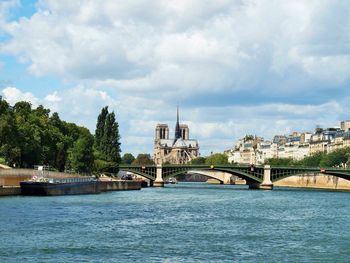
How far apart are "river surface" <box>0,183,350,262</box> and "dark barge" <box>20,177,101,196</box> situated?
32.1 feet

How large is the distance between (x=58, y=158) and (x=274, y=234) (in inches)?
2582

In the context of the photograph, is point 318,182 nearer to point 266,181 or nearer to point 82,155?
point 266,181

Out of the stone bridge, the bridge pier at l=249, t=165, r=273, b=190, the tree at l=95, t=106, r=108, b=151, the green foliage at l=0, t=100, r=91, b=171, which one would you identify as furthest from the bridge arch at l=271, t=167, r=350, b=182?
the green foliage at l=0, t=100, r=91, b=171

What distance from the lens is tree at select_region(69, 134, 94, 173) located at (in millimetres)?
102875

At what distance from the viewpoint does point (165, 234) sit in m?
41.8

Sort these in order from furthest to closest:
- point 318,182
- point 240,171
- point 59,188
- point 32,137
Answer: point 318,182
point 240,171
point 32,137
point 59,188

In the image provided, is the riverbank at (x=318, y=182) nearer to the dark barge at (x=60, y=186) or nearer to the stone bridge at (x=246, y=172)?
the stone bridge at (x=246, y=172)

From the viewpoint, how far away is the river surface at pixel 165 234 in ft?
111

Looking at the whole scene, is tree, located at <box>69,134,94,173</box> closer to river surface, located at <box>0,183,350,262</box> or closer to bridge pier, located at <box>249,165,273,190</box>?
bridge pier, located at <box>249,165,273,190</box>

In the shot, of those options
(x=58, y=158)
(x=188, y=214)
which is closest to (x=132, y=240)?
(x=188, y=214)

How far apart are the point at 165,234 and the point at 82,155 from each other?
63.2 metres

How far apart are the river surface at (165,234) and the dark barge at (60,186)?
32.1ft

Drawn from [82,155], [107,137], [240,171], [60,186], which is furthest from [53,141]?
[240,171]

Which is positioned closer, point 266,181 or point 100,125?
point 100,125
